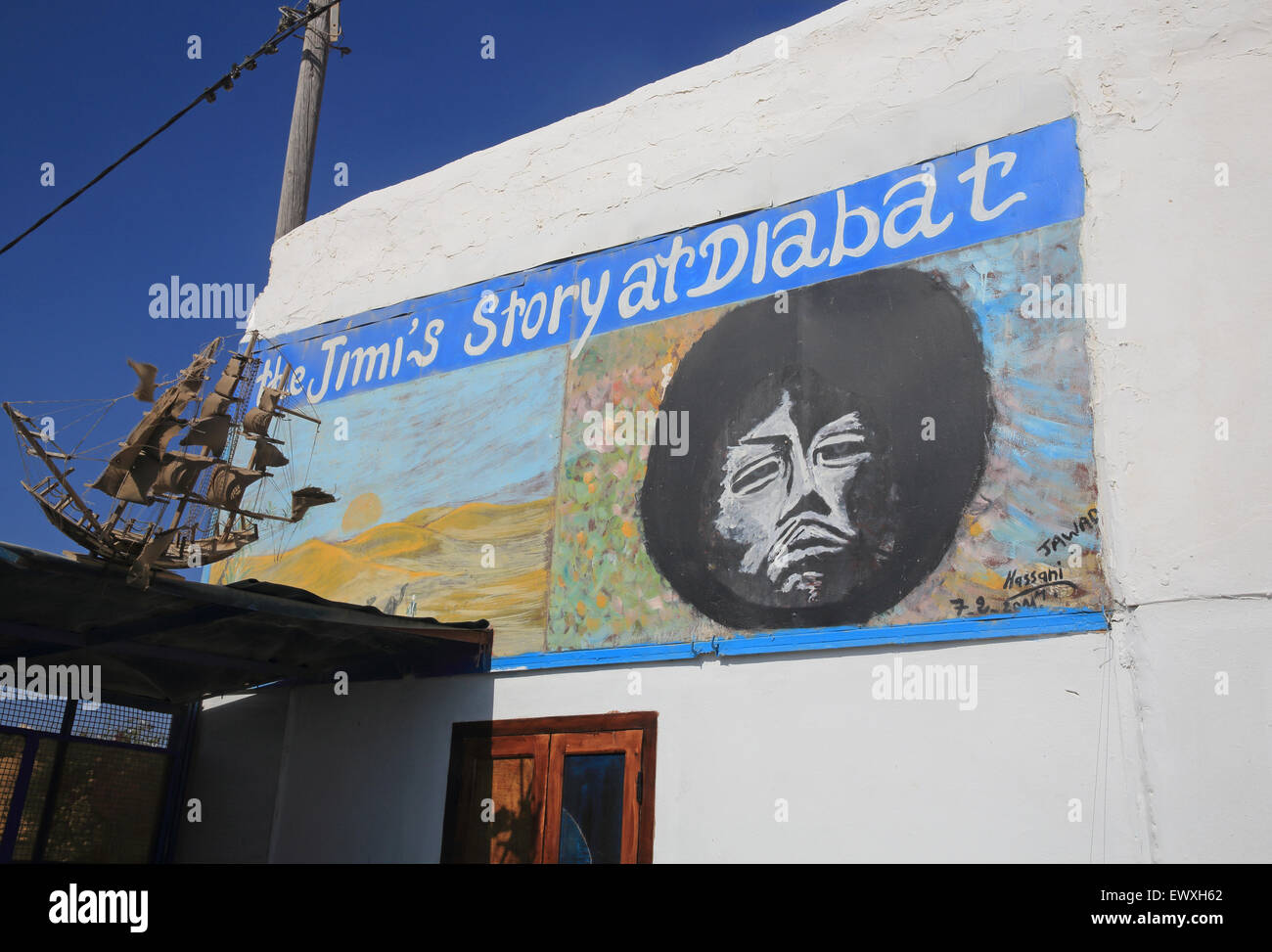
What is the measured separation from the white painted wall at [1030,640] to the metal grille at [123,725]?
1.41m

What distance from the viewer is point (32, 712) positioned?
965 cm

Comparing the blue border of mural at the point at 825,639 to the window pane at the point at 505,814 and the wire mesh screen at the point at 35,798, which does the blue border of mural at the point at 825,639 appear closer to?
the window pane at the point at 505,814

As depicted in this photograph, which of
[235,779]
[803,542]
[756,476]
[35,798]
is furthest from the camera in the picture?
[235,779]

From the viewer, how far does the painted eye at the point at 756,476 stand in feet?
27.5

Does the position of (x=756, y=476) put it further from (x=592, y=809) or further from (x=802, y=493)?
(x=592, y=809)

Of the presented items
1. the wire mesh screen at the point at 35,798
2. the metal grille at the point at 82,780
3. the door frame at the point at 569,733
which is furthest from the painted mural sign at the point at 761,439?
the wire mesh screen at the point at 35,798

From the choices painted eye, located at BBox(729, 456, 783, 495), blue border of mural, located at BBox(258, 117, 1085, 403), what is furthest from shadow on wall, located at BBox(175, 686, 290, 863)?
painted eye, located at BBox(729, 456, 783, 495)

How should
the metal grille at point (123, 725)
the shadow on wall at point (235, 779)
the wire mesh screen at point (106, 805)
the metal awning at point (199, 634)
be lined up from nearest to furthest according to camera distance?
the metal awning at point (199, 634), the wire mesh screen at point (106, 805), the metal grille at point (123, 725), the shadow on wall at point (235, 779)

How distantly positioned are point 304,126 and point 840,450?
30.8 ft

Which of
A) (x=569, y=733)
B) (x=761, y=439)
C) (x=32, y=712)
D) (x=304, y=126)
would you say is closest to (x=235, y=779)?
(x=32, y=712)

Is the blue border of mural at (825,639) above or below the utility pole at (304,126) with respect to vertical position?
below
